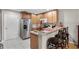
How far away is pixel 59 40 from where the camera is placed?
1.50 metres

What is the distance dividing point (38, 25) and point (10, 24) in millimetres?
350

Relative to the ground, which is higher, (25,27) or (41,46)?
(25,27)

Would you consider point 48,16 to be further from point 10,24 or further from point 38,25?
point 10,24

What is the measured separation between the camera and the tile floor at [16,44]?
1.45 metres

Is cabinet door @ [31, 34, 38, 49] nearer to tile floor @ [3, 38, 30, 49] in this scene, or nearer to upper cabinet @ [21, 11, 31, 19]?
tile floor @ [3, 38, 30, 49]

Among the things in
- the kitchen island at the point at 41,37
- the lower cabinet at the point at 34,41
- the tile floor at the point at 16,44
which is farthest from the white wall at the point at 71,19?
the tile floor at the point at 16,44

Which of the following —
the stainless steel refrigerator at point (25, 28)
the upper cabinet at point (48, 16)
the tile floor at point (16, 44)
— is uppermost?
the upper cabinet at point (48, 16)

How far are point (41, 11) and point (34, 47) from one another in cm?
46

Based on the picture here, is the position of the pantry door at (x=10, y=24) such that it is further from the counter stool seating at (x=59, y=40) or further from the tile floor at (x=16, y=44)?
the counter stool seating at (x=59, y=40)

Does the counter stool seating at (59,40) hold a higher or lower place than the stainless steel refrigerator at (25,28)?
lower
